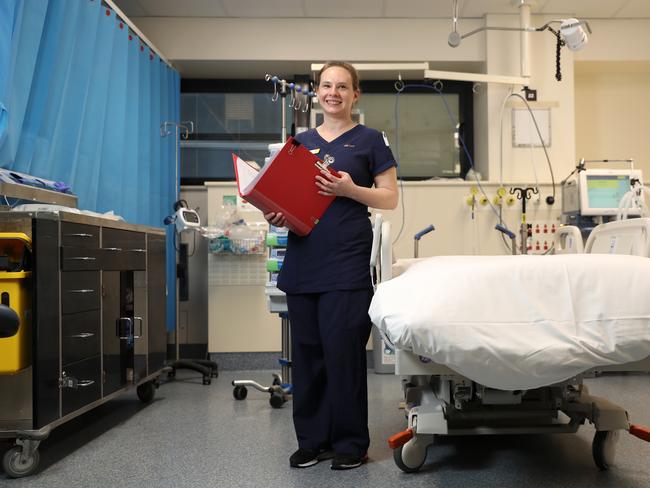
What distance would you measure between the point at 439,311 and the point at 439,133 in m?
3.49

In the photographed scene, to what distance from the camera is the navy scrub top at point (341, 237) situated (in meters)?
1.94

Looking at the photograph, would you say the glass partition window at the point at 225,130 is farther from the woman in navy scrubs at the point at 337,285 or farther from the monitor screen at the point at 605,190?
the woman in navy scrubs at the point at 337,285

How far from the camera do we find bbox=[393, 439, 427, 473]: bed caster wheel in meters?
1.86

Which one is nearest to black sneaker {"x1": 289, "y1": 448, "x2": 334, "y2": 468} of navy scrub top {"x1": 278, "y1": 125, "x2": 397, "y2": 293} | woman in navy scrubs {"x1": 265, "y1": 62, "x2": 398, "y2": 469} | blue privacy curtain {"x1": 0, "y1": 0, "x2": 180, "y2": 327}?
woman in navy scrubs {"x1": 265, "y1": 62, "x2": 398, "y2": 469}

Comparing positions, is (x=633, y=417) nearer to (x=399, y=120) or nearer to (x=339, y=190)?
(x=339, y=190)

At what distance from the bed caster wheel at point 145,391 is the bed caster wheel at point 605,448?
2032 millimetres

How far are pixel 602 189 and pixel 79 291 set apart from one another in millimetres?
2924

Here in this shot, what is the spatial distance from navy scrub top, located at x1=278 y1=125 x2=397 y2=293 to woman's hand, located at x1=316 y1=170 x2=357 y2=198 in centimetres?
9

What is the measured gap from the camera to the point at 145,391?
305 cm

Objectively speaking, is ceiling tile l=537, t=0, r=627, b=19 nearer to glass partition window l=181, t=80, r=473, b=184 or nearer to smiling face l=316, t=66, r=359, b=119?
glass partition window l=181, t=80, r=473, b=184

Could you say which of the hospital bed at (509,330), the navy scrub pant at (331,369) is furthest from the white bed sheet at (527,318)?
the navy scrub pant at (331,369)

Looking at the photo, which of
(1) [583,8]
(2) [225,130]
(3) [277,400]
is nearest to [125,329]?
(3) [277,400]

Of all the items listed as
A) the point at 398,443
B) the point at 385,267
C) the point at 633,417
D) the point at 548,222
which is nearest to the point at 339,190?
the point at 385,267

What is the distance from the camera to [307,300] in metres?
1.99
